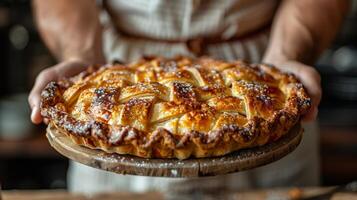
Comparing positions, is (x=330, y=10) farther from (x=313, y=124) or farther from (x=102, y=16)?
(x=102, y=16)

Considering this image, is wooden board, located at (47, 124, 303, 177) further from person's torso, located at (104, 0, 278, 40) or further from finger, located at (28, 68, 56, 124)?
person's torso, located at (104, 0, 278, 40)

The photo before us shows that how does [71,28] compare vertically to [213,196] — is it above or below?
above

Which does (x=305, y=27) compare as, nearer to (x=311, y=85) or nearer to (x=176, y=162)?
(x=311, y=85)

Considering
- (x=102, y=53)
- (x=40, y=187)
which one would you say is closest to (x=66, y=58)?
(x=102, y=53)

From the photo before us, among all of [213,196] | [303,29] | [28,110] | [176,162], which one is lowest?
[28,110]

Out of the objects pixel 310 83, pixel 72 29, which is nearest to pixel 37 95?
pixel 72 29

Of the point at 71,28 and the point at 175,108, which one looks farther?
the point at 71,28

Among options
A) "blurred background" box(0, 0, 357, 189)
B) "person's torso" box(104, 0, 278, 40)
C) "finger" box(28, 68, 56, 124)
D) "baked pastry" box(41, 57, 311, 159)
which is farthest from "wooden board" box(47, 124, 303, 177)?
"blurred background" box(0, 0, 357, 189)
